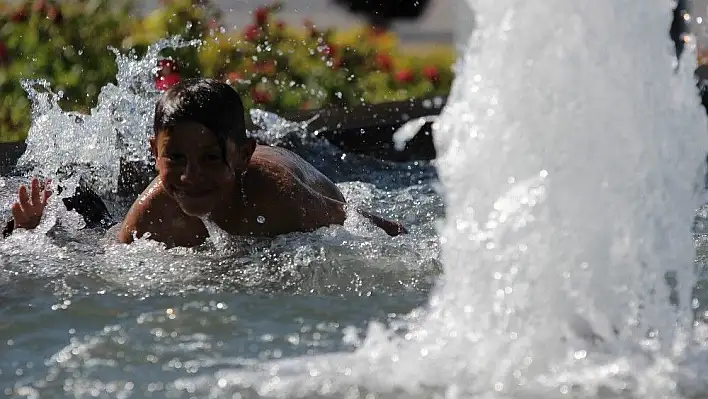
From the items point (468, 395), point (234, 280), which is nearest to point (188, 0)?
point (234, 280)

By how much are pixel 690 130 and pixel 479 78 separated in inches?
18.2

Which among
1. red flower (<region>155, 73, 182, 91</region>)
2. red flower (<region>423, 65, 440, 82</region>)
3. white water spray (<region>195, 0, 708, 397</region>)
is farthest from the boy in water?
red flower (<region>423, 65, 440, 82</region>)

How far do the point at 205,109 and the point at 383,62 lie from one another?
3.44 meters

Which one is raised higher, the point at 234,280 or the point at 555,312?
the point at 234,280

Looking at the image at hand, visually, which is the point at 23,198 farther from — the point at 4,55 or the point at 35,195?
the point at 4,55

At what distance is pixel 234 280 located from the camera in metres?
3.35

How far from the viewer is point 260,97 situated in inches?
247

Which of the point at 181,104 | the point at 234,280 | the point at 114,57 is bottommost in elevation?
the point at 234,280

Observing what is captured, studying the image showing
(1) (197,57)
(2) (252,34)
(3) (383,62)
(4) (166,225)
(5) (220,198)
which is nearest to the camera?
(5) (220,198)

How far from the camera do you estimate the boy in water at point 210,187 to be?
3600mm

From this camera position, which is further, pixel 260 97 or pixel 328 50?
pixel 328 50

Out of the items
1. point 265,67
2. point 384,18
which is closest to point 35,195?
point 265,67

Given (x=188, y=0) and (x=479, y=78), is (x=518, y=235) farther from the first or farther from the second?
(x=188, y=0)

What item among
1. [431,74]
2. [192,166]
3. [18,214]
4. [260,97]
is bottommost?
[18,214]
